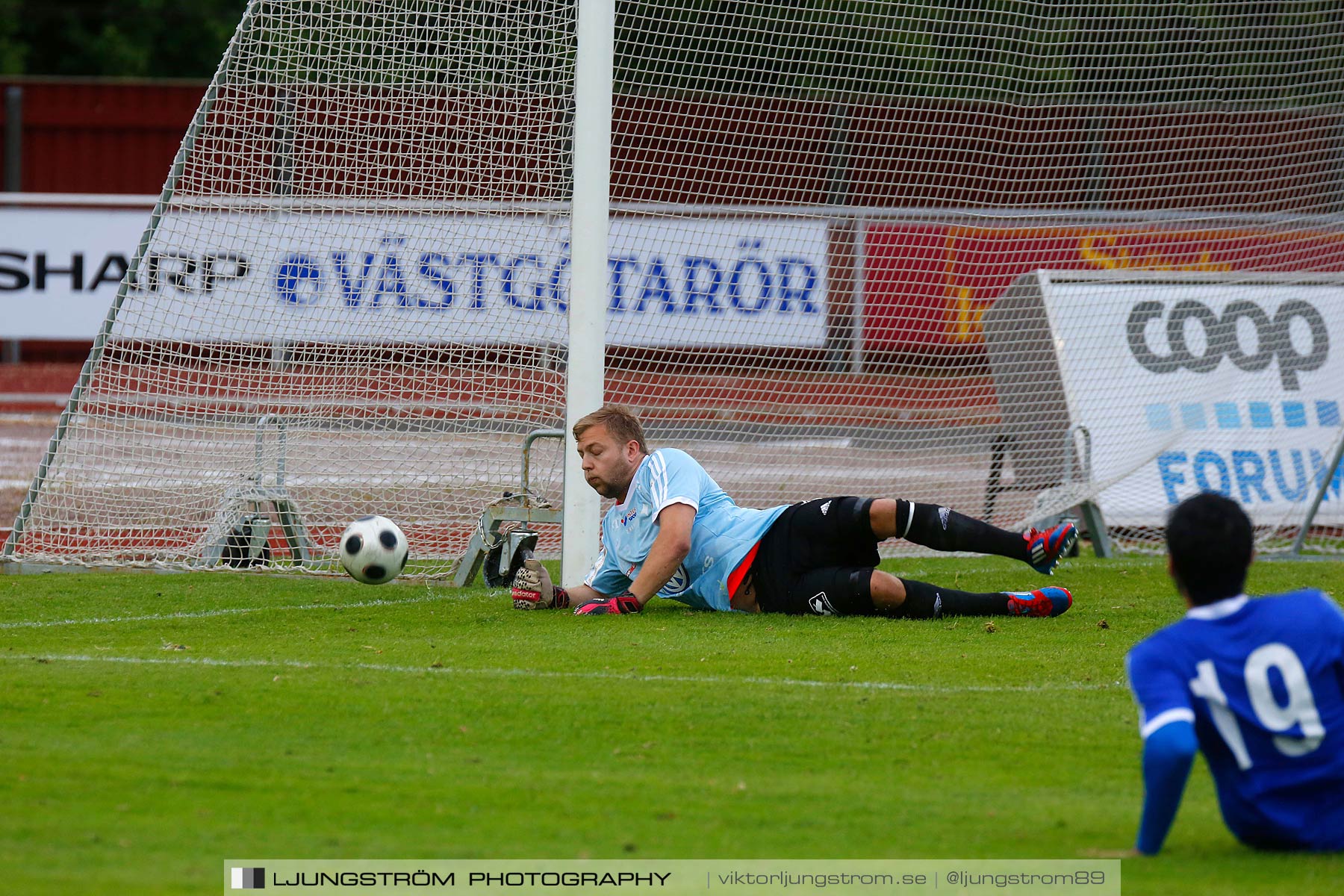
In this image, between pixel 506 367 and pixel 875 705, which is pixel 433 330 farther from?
pixel 875 705

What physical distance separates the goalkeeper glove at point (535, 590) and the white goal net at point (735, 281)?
3.85 ft

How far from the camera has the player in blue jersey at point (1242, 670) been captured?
3.21 meters

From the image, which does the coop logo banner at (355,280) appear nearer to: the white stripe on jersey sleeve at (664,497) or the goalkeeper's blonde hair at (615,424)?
the goalkeeper's blonde hair at (615,424)

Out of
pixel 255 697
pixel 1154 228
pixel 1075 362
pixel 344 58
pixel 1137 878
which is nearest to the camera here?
pixel 1137 878

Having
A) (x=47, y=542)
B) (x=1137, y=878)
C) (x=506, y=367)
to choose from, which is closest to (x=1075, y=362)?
(x=506, y=367)

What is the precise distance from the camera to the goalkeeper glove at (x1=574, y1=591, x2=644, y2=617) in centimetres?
682

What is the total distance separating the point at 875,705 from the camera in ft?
16.0

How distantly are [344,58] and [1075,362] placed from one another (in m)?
5.14

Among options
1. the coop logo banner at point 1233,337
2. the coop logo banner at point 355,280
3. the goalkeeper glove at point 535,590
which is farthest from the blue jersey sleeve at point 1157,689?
the coop logo banner at point 1233,337

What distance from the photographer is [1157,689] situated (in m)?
3.14

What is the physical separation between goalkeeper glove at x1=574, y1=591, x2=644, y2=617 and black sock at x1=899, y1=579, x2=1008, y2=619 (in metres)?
1.22

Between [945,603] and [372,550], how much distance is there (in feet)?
8.65

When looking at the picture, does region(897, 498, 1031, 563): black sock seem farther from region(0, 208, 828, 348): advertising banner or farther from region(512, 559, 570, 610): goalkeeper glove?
region(0, 208, 828, 348): advertising banner

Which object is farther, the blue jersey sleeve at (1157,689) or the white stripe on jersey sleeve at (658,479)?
the white stripe on jersey sleeve at (658,479)
